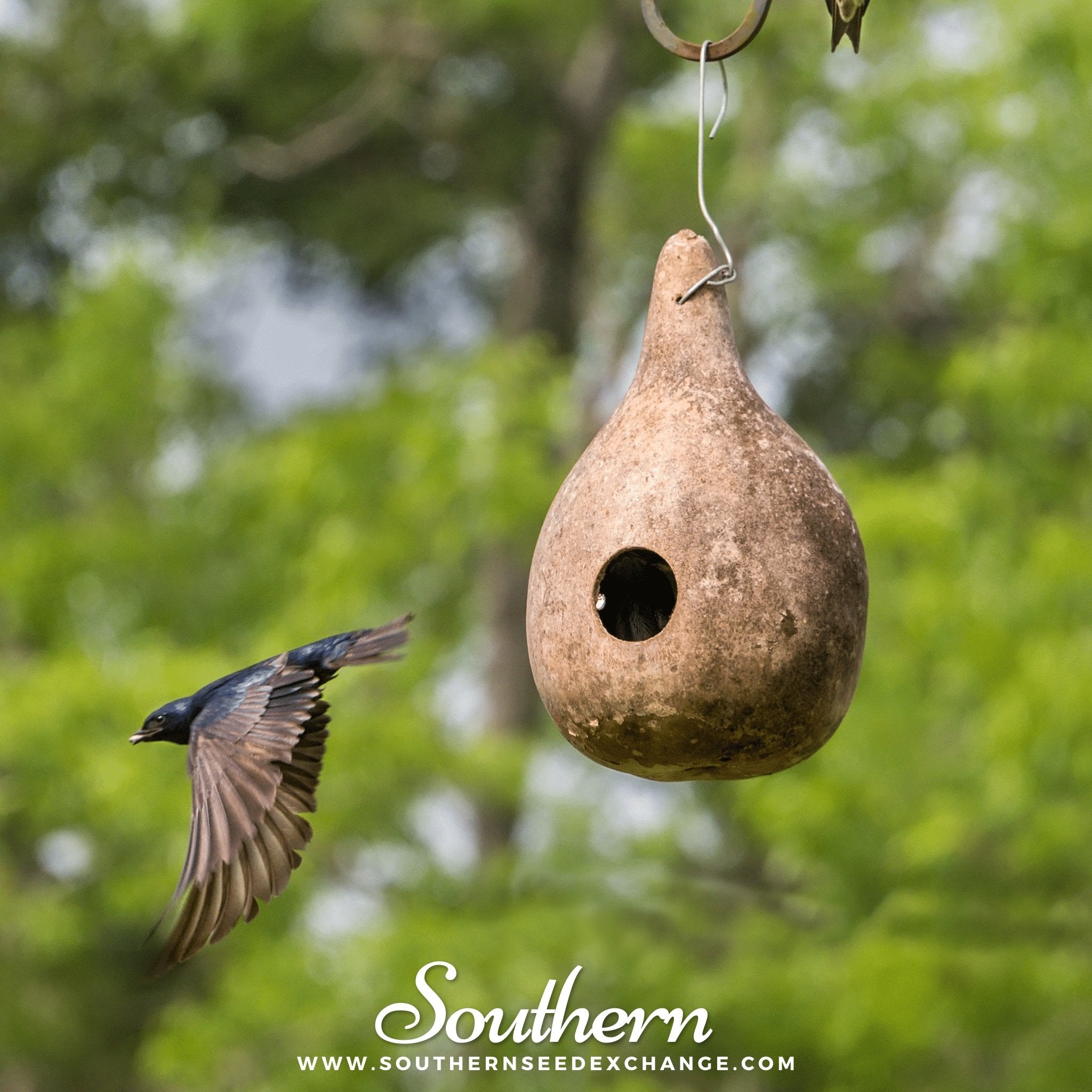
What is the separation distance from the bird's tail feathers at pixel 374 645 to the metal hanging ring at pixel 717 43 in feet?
3.69

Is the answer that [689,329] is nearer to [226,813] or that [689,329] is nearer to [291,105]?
[226,813]

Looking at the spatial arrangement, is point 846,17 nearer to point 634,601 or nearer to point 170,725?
point 634,601

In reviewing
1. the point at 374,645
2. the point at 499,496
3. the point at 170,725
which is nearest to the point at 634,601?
the point at 374,645

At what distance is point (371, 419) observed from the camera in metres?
9.45

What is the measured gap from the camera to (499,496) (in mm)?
8805

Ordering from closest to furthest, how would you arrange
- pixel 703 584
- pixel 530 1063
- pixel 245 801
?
pixel 245 801 < pixel 703 584 < pixel 530 1063

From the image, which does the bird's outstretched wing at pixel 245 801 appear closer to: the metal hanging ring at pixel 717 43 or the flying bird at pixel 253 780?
the flying bird at pixel 253 780

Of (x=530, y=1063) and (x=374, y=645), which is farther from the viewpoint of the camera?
(x=530, y=1063)

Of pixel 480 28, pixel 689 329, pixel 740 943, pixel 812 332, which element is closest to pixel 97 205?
pixel 480 28

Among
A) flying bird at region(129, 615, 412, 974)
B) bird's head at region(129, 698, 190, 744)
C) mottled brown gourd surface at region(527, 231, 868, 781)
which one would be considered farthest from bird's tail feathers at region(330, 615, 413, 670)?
bird's head at region(129, 698, 190, 744)

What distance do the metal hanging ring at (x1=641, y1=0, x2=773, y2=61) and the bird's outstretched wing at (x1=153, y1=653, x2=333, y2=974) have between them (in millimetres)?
Result: 1288

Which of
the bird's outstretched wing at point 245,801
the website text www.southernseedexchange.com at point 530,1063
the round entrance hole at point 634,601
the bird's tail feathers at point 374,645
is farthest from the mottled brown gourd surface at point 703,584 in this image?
the website text www.southernseedexchange.com at point 530,1063

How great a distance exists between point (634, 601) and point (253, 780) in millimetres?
1032

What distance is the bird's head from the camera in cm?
356
